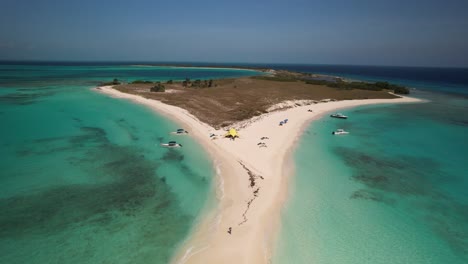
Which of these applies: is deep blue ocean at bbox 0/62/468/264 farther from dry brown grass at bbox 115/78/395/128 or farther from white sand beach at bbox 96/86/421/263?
dry brown grass at bbox 115/78/395/128

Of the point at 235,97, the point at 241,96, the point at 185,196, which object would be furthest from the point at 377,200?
the point at 241,96

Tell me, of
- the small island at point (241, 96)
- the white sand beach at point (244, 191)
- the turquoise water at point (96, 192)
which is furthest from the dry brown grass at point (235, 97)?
the turquoise water at point (96, 192)

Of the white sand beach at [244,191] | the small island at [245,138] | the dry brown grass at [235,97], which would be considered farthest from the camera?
the dry brown grass at [235,97]

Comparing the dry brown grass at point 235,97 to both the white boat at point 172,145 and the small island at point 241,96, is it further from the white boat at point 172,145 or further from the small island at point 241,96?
the white boat at point 172,145

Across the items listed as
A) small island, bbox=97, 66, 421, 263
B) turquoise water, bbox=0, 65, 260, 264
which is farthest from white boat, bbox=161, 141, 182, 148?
small island, bbox=97, 66, 421, 263

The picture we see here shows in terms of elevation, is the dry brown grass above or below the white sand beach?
above

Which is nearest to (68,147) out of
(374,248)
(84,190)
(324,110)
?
(84,190)
